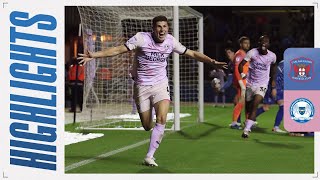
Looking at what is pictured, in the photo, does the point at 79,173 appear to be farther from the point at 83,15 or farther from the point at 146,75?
the point at 83,15

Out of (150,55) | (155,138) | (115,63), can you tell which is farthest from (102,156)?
(115,63)

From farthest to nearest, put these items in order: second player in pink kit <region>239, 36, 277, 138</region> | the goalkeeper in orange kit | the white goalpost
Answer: the white goalpost < the goalkeeper in orange kit < second player in pink kit <region>239, 36, 277, 138</region>

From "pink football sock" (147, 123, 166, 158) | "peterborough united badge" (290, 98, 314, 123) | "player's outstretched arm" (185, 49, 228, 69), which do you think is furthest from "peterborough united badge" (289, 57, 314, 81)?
"pink football sock" (147, 123, 166, 158)

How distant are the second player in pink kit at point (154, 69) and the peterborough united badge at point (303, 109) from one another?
1058 millimetres

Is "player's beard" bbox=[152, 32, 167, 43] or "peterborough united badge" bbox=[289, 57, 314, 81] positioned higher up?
"player's beard" bbox=[152, 32, 167, 43]

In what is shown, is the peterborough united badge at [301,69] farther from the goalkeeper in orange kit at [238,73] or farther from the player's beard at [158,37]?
the goalkeeper in orange kit at [238,73]

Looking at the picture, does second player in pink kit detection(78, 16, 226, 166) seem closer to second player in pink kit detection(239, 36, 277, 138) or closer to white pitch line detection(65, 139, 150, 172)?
white pitch line detection(65, 139, 150, 172)

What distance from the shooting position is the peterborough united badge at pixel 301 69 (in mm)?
8344

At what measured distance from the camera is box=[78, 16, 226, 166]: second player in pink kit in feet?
28.3

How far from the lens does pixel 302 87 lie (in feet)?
27.8

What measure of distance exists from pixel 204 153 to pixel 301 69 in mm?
2263

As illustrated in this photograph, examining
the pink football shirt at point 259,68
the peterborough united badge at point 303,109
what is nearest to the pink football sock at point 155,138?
the peterborough united badge at point 303,109

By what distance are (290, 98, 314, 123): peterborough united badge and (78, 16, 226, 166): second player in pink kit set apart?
1.06 meters
